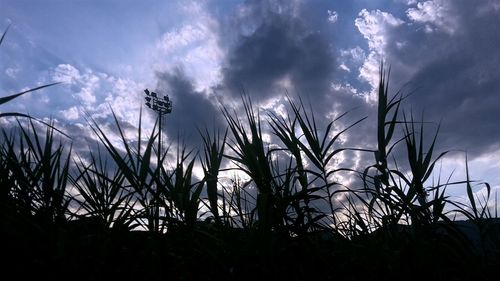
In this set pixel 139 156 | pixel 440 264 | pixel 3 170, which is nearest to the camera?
pixel 3 170

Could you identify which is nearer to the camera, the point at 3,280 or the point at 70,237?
the point at 3,280

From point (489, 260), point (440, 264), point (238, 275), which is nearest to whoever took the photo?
point (238, 275)

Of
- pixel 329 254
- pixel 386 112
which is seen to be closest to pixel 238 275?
pixel 329 254

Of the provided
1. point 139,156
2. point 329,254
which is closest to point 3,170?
point 139,156

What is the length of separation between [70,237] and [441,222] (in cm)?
185

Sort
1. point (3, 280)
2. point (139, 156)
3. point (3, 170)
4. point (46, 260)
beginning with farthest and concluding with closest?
point (139, 156)
point (3, 170)
point (46, 260)
point (3, 280)

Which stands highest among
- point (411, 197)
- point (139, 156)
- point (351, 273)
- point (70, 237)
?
point (139, 156)

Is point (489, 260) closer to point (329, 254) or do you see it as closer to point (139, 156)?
point (329, 254)

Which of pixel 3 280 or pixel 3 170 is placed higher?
pixel 3 170

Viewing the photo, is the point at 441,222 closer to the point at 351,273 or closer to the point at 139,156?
the point at 351,273

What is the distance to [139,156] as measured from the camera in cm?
208

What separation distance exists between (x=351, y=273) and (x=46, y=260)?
136cm

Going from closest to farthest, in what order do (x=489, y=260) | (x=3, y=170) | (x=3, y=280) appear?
(x=3, y=280) → (x=3, y=170) → (x=489, y=260)

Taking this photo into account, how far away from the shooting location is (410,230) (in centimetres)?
229
